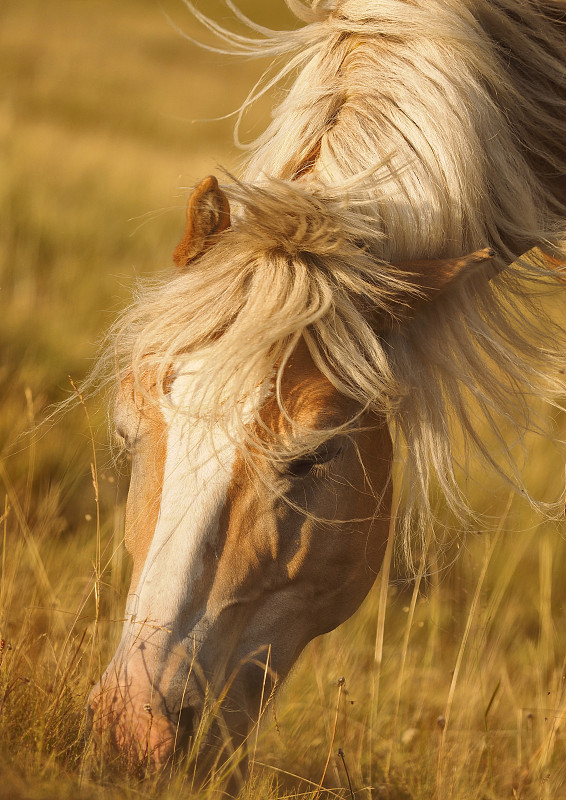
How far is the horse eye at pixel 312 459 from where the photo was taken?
5.73 ft

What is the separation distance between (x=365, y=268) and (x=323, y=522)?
1.92ft

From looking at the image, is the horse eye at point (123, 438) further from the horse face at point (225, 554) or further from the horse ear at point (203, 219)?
the horse ear at point (203, 219)

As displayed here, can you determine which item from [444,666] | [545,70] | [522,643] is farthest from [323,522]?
[522,643]

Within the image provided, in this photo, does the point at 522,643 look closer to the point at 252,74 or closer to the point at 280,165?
the point at 280,165

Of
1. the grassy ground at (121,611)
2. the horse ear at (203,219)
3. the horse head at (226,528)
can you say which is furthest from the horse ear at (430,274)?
the grassy ground at (121,611)

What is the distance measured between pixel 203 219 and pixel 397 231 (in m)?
0.48

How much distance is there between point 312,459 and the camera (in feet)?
5.83

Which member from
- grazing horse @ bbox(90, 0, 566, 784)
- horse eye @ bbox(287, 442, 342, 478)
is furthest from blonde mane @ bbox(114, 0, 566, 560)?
horse eye @ bbox(287, 442, 342, 478)

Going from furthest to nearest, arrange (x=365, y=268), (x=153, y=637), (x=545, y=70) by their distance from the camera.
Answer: (x=545, y=70) < (x=365, y=268) < (x=153, y=637)

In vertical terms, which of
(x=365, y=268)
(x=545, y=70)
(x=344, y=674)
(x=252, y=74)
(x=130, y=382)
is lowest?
(x=344, y=674)

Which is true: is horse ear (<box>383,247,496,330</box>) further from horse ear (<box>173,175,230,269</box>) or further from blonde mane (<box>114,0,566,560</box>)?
horse ear (<box>173,175,230,269</box>)

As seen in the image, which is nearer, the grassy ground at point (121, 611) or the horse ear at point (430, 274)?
the horse ear at point (430, 274)

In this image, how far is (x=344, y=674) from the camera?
3.02 m

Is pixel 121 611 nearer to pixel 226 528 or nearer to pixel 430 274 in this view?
pixel 226 528
